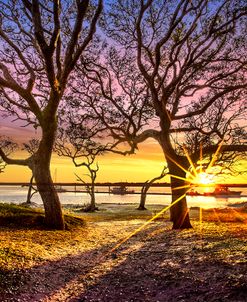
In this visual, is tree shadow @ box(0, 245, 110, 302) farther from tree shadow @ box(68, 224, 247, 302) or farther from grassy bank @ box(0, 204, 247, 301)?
tree shadow @ box(68, 224, 247, 302)

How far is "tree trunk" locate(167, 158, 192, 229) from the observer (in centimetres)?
1589

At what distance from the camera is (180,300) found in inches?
249

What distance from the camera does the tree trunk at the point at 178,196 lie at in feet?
52.1

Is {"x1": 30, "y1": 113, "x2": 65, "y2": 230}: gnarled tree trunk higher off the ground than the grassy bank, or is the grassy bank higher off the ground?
{"x1": 30, "y1": 113, "x2": 65, "y2": 230}: gnarled tree trunk

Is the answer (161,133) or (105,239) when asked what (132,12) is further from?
(105,239)

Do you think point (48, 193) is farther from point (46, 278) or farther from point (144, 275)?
point (144, 275)

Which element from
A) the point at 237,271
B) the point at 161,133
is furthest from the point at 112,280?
the point at 161,133

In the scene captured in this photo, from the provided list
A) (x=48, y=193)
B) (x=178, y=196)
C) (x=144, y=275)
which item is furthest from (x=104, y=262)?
(x=178, y=196)

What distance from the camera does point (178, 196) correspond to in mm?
16141

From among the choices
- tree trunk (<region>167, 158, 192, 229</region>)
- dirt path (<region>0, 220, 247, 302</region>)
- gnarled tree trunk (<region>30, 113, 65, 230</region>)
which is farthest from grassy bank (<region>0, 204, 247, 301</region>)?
tree trunk (<region>167, 158, 192, 229</region>)

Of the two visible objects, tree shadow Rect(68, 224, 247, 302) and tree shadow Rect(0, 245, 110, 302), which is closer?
tree shadow Rect(68, 224, 247, 302)

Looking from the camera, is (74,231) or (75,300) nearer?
(75,300)

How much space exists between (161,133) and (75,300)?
1044cm

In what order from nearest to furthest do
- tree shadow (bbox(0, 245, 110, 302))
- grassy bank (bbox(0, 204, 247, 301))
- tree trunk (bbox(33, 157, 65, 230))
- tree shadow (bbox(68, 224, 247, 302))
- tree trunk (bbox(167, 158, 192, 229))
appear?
tree shadow (bbox(68, 224, 247, 302)) → tree shadow (bbox(0, 245, 110, 302)) → grassy bank (bbox(0, 204, 247, 301)) → tree trunk (bbox(33, 157, 65, 230)) → tree trunk (bbox(167, 158, 192, 229))
